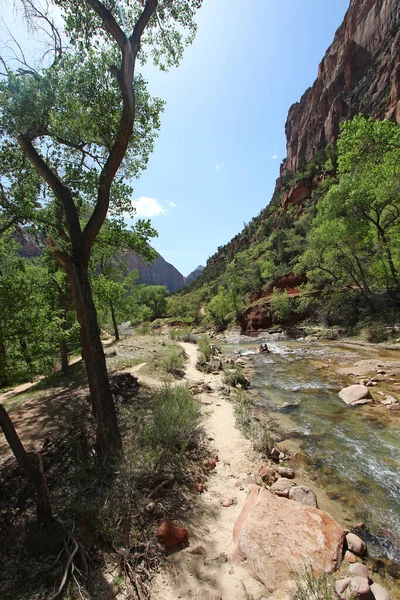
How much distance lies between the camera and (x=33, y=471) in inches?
136

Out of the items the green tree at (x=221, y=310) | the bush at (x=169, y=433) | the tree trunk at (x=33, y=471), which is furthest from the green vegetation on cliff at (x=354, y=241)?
the tree trunk at (x=33, y=471)

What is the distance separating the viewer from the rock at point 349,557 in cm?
315

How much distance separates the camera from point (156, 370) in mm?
11992

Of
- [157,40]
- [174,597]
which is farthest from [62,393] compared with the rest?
[157,40]

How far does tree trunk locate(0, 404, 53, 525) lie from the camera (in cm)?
340

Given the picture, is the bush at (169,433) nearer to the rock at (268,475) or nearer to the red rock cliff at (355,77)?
the rock at (268,475)

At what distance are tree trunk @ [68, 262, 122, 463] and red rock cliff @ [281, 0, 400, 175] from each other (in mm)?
57086

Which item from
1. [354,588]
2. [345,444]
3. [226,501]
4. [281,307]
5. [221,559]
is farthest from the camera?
[281,307]

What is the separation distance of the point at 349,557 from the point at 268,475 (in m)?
1.69

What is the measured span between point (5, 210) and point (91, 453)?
7.36 meters

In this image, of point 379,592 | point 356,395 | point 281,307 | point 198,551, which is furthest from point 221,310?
point 379,592

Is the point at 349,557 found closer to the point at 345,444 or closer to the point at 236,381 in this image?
the point at 345,444

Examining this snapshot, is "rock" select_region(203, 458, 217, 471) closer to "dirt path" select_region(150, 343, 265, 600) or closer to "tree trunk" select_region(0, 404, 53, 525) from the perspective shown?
"dirt path" select_region(150, 343, 265, 600)

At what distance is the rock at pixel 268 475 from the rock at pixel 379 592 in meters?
1.97
